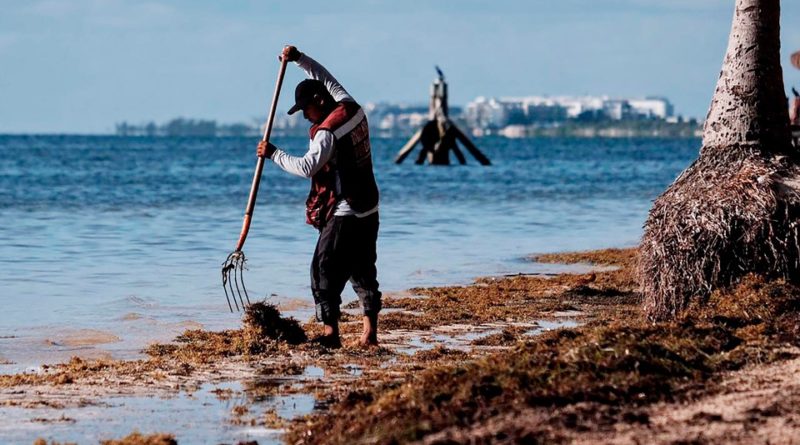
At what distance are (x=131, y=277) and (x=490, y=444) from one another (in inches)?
357

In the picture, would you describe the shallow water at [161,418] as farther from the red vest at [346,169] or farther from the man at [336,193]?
the red vest at [346,169]

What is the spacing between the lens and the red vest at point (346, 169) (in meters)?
8.78

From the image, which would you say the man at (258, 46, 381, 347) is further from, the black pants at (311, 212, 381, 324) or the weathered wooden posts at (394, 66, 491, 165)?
the weathered wooden posts at (394, 66, 491, 165)

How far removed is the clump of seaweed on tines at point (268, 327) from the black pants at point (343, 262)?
0.72 feet

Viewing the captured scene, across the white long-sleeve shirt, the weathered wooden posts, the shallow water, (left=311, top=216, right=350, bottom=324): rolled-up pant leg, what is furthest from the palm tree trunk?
the weathered wooden posts

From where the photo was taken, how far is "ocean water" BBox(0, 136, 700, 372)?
10.9 meters

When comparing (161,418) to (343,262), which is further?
(343,262)

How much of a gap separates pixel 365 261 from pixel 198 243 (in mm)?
9552

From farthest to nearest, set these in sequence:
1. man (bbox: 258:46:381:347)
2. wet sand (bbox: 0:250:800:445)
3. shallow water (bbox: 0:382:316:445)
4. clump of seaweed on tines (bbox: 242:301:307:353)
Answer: clump of seaweed on tines (bbox: 242:301:307:353), man (bbox: 258:46:381:347), shallow water (bbox: 0:382:316:445), wet sand (bbox: 0:250:800:445)

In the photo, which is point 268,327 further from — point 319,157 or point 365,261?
point 319,157

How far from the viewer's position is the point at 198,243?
1828 cm

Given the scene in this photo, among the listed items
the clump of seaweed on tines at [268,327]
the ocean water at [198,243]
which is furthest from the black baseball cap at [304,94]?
the ocean water at [198,243]

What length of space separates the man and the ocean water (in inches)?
55.1

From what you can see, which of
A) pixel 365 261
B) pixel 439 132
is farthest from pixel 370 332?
pixel 439 132
